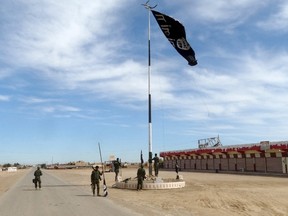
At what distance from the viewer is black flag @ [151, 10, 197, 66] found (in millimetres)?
29609

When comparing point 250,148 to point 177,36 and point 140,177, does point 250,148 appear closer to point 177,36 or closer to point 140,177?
point 177,36

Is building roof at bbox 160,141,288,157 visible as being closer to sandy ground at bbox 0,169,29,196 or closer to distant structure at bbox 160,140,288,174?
distant structure at bbox 160,140,288,174

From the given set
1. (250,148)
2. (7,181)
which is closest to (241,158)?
(250,148)

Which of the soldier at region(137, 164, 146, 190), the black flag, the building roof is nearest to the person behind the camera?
the soldier at region(137, 164, 146, 190)

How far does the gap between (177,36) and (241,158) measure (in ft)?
107

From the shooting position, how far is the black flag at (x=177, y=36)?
29609 mm

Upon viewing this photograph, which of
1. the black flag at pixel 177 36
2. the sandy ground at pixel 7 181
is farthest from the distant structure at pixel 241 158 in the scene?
the sandy ground at pixel 7 181

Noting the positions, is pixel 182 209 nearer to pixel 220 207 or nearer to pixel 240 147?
pixel 220 207

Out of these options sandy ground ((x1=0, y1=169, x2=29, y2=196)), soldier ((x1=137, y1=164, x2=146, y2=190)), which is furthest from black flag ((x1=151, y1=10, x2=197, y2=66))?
sandy ground ((x1=0, y1=169, x2=29, y2=196))

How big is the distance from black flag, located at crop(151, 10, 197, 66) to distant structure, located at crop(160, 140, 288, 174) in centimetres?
2074

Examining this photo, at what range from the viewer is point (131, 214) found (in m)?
14.1

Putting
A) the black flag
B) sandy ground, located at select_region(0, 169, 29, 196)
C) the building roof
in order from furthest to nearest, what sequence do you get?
the building roof, sandy ground, located at select_region(0, 169, 29, 196), the black flag

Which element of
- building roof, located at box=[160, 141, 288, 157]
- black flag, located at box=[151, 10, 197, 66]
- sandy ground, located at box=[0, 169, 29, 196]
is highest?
black flag, located at box=[151, 10, 197, 66]

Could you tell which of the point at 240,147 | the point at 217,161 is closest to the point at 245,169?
the point at 240,147
